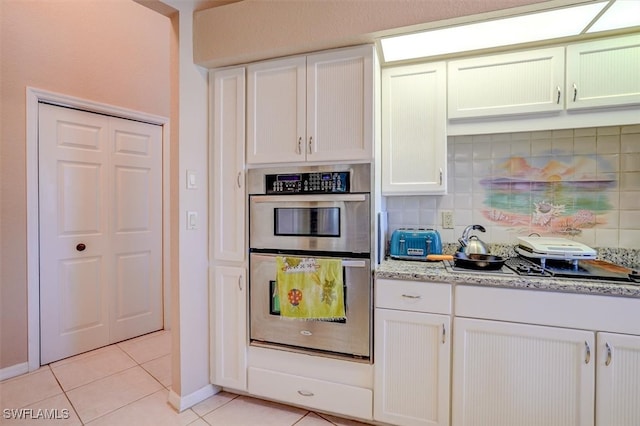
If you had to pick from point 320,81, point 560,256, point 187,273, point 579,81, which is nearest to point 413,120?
point 320,81

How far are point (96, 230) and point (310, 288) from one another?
2.17m

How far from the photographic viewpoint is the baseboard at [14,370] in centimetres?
223

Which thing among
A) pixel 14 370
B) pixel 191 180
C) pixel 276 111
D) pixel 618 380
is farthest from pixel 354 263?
pixel 14 370

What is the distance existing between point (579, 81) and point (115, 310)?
12.7 ft

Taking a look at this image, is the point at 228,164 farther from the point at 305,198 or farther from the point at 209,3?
the point at 209,3

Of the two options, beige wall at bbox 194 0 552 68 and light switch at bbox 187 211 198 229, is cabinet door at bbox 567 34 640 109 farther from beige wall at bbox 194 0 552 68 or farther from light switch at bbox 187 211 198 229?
light switch at bbox 187 211 198 229

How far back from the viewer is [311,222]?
72.1 inches

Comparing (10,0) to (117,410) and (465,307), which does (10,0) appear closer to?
(117,410)

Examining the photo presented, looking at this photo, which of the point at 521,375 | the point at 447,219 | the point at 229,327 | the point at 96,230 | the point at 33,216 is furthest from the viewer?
the point at 96,230

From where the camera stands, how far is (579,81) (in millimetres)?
1702

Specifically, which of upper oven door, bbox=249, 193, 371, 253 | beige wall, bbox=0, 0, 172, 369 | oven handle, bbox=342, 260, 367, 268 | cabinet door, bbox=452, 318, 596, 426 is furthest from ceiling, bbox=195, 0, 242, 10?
cabinet door, bbox=452, 318, 596, 426

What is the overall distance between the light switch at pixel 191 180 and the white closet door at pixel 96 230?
1.39m

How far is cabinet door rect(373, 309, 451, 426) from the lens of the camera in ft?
5.20

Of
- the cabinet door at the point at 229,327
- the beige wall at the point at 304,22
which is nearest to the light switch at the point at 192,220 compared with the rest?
the cabinet door at the point at 229,327
